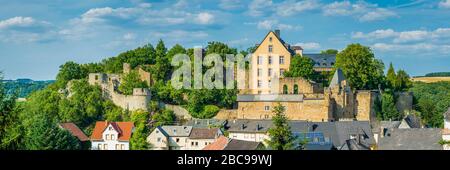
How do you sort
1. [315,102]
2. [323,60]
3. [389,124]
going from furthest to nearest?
[323,60], [315,102], [389,124]

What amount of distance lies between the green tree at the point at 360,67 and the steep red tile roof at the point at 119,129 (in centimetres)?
1214

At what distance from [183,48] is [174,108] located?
16.8 feet

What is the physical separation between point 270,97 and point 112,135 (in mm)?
8740

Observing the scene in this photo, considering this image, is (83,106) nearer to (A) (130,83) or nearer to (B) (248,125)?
(A) (130,83)

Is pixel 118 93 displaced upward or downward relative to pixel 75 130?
upward

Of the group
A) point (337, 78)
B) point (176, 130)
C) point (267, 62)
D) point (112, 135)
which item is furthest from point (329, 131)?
point (112, 135)

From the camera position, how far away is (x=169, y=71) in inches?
1676

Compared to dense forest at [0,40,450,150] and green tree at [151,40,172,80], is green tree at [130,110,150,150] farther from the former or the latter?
green tree at [151,40,172,80]

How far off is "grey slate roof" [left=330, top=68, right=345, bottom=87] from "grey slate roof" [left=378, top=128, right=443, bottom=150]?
5684 mm

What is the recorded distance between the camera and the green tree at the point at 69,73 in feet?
141

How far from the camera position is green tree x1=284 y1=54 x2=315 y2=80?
39875 millimetres

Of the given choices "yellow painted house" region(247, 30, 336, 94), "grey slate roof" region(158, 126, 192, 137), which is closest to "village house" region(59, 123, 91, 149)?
"grey slate roof" region(158, 126, 192, 137)

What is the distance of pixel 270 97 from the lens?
3844cm

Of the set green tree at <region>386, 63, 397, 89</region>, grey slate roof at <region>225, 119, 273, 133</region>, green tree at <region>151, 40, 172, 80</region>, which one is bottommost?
grey slate roof at <region>225, 119, 273, 133</region>
